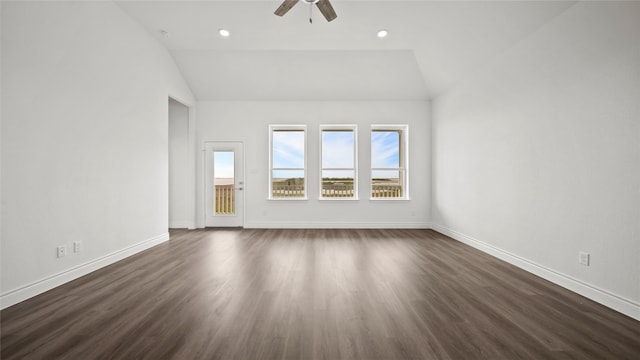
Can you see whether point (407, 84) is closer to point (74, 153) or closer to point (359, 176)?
point (359, 176)

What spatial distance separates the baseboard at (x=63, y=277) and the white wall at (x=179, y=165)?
5.72ft

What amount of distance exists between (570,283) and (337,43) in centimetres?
446

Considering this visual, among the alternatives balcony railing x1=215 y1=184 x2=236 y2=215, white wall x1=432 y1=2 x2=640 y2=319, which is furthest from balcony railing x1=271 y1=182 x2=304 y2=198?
white wall x1=432 y1=2 x2=640 y2=319

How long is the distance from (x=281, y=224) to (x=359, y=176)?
2094 mm

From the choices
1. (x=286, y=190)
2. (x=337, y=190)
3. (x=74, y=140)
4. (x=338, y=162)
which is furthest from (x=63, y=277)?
(x=338, y=162)

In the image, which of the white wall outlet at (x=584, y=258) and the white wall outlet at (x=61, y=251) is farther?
the white wall outlet at (x=61, y=251)

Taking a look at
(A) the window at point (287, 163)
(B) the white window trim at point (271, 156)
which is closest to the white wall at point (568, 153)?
(B) the white window trim at point (271, 156)

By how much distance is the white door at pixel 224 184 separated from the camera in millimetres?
5832

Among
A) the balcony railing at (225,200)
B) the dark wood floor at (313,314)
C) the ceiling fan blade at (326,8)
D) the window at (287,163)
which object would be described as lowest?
the dark wood floor at (313,314)

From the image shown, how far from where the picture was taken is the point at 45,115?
2512 mm

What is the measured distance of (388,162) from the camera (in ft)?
19.8

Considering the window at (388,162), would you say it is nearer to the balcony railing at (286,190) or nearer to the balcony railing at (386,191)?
the balcony railing at (386,191)

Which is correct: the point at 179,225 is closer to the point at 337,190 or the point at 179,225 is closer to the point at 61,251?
the point at 61,251

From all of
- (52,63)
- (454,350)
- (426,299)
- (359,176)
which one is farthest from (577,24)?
(52,63)
